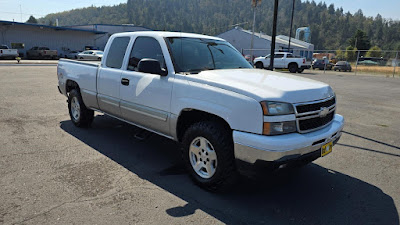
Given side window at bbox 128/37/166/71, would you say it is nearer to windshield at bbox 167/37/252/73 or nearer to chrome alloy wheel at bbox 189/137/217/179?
windshield at bbox 167/37/252/73

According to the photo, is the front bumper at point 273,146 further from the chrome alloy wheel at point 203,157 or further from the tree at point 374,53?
the tree at point 374,53

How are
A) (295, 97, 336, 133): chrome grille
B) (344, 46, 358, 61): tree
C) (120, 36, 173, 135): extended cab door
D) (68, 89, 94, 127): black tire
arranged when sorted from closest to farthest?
(295, 97, 336, 133): chrome grille → (120, 36, 173, 135): extended cab door → (68, 89, 94, 127): black tire → (344, 46, 358, 61): tree

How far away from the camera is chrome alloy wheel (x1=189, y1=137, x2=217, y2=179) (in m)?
3.39

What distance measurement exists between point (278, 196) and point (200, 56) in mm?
2113

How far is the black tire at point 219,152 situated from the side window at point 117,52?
6.65ft

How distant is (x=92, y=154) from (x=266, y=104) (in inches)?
117

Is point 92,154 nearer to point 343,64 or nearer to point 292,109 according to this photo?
point 292,109

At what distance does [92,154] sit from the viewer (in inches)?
180

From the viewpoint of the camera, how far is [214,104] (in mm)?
3209

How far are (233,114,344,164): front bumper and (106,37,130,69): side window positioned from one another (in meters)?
2.61

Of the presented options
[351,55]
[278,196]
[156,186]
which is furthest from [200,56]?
[351,55]

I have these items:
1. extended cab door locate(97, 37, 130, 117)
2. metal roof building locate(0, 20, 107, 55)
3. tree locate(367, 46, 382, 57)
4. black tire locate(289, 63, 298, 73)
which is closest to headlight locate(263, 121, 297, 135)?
→ extended cab door locate(97, 37, 130, 117)

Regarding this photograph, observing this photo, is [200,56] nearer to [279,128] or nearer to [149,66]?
[149,66]

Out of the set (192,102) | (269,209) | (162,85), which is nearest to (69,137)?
(162,85)
